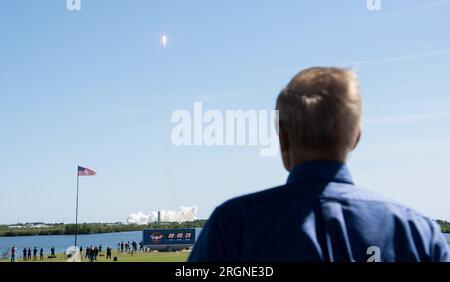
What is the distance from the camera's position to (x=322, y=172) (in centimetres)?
212

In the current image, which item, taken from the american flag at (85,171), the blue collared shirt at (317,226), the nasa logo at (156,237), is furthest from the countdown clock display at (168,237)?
the blue collared shirt at (317,226)

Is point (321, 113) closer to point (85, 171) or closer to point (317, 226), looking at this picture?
point (317, 226)

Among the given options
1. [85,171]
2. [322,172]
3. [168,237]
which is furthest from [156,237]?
[322,172]

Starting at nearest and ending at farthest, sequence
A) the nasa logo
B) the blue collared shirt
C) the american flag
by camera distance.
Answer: the blue collared shirt, the american flag, the nasa logo

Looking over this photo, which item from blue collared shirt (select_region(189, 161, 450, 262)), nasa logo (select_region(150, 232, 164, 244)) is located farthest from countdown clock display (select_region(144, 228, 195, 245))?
blue collared shirt (select_region(189, 161, 450, 262))

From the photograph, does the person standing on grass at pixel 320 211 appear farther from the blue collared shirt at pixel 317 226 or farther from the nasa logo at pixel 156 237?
the nasa logo at pixel 156 237

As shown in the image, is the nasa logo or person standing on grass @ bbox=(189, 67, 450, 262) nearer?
person standing on grass @ bbox=(189, 67, 450, 262)

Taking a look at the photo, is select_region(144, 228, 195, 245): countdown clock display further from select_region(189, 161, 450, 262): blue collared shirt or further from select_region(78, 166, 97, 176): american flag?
select_region(189, 161, 450, 262): blue collared shirt

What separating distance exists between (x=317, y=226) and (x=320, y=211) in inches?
2.2

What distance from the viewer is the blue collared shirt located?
80.5 inches

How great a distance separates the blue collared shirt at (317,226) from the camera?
204 centimetres
